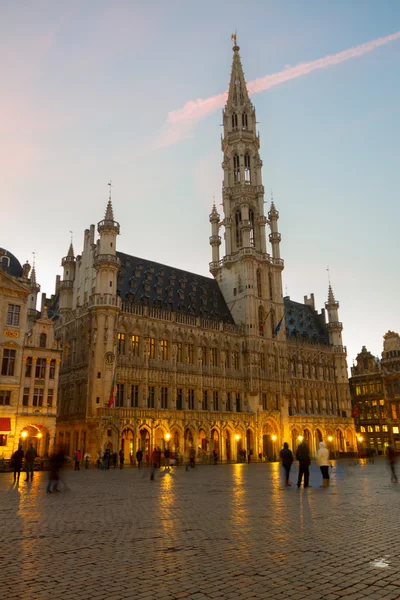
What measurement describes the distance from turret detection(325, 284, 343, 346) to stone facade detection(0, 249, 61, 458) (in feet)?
171

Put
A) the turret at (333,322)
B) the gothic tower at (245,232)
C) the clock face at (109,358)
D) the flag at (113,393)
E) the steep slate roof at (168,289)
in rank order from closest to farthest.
→ the flag at (113,393)
the clock face at (109,358)
the steep slate roof at (168,289)
the gothic tower at (245,232)
the turret at (333,322)

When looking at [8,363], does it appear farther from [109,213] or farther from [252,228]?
[252,228]

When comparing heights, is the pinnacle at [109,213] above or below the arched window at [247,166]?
below

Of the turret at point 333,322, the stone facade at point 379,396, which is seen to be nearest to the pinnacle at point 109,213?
the turret at point 333,322

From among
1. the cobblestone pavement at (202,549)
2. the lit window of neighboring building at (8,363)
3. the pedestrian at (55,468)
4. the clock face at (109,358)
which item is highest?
the clock face at (109,358)

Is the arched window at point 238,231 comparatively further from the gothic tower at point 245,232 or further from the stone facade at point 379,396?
the stone facade at point 379,396

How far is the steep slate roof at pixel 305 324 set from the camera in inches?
3140

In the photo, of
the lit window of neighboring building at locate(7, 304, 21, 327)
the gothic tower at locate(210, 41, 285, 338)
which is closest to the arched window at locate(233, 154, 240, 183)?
the gothic tower at locate(210, 41, 285, 338)

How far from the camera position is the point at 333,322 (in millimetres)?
84375

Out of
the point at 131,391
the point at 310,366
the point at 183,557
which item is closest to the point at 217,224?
the point at 310,366

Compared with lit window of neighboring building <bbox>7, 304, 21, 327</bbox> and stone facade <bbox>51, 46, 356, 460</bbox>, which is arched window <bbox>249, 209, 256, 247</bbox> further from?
lit window of neighboring building <bbox>7, 304, 21, 327</bbox>

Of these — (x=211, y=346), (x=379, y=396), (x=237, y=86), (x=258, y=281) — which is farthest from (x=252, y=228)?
(x=379, y=396)

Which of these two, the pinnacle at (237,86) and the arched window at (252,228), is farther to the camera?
the pinnacle at (237,86)

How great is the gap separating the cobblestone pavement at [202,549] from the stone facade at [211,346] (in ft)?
118
